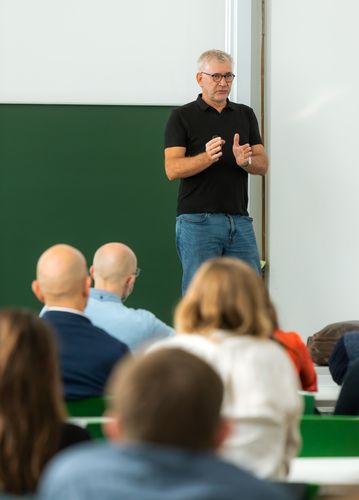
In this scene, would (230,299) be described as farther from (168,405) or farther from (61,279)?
(168,405)

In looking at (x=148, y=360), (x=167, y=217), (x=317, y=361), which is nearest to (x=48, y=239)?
(x=167, y=217)

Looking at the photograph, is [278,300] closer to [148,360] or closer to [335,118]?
[335,118]

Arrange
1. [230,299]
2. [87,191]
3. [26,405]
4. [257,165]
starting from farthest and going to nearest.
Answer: [87,191] → [257,165] → [230,299] → [26,405]

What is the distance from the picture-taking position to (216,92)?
5922 millimetres

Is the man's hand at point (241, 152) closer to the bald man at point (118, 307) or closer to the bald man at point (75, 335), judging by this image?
the bald man at point (118, 307)

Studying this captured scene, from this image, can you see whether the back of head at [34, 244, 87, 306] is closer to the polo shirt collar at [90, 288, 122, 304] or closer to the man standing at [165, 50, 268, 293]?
the polo shirt collar at [90, 288, 122, 304]

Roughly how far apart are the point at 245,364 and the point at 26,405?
2.42 ft

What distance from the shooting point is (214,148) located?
559 cm

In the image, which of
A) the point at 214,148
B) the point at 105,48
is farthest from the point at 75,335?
the point at 105,48

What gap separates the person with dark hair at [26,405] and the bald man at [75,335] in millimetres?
1134

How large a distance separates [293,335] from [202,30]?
4252 mm

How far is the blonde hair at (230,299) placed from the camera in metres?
2.51

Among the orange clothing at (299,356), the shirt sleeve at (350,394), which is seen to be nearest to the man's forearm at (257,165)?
the orange clothing at (299,356)

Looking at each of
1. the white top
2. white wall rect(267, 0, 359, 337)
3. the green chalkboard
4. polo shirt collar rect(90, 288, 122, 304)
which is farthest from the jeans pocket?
the white top
